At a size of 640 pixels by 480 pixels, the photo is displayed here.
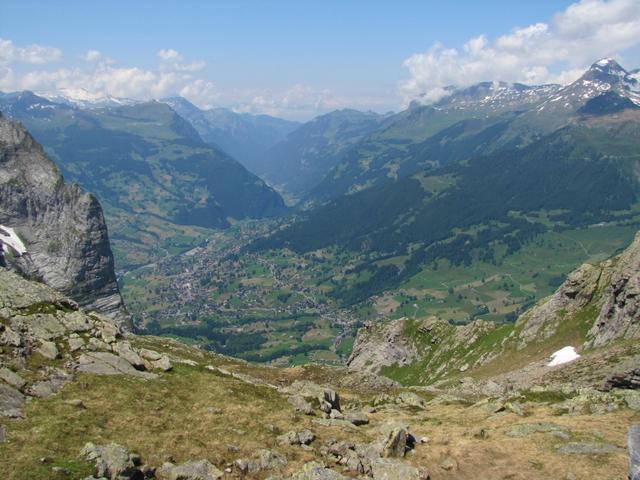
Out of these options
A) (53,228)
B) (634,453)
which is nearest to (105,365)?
(634,453)

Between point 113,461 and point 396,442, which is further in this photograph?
point 396,442

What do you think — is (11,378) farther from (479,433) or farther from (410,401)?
(410,401)

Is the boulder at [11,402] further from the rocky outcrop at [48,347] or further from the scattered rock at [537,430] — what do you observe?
the scattered rock at [537,430]

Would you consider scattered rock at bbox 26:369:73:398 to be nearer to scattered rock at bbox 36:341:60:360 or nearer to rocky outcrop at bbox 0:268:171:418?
rocky outcrop at bbox 0:268:171:418

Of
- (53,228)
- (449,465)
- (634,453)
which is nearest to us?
(634,453)

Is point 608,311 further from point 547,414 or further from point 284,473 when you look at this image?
point 284,473

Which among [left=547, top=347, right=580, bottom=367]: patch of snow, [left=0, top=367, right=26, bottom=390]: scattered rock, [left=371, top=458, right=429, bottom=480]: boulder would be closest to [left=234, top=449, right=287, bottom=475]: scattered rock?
[left=371, top=458, right=429, bottom=480]: boulder

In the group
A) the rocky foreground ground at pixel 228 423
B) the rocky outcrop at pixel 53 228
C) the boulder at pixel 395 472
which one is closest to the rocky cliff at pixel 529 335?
the rocky foreground ground at pixel 228 423
